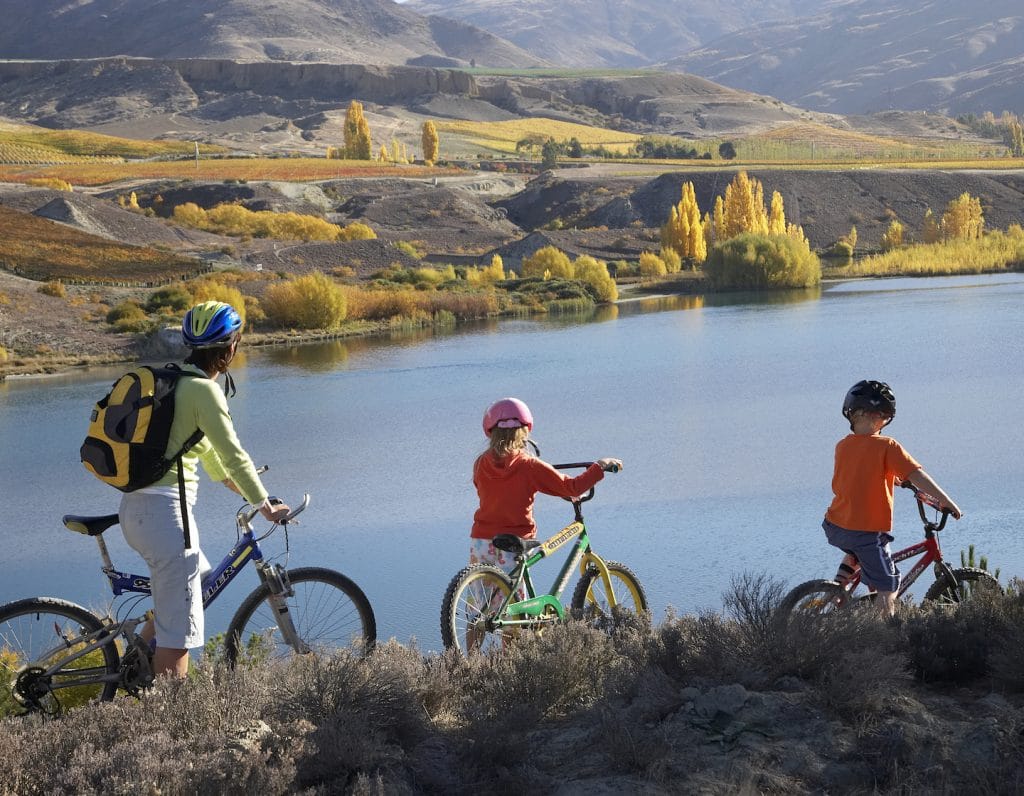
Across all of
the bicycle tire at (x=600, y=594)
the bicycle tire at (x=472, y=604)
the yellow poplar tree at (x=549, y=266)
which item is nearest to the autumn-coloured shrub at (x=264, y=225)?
the yellow poplar tree at (x=549, y=266)

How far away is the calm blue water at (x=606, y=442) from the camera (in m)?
11.2

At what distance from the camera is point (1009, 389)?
64.8ft

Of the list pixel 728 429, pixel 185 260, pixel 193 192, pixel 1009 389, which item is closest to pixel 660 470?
pixel 728 429

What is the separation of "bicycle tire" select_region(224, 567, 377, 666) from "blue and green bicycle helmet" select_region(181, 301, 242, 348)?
34.5 inches

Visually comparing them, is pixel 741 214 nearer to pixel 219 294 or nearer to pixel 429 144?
pixel 219 294

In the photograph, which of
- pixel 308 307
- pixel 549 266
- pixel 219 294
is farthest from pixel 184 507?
pixel 549 266

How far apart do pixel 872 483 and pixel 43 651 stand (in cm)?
319

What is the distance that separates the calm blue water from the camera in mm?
11164

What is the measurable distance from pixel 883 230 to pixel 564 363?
150 feet

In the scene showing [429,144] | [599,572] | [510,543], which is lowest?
[599,572]

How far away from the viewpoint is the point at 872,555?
5207 mm

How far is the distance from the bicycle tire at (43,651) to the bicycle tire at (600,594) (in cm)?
179

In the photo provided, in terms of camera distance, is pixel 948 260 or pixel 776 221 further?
pixel 776 221

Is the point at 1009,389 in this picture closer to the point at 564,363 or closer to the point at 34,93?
the point at 564,363
